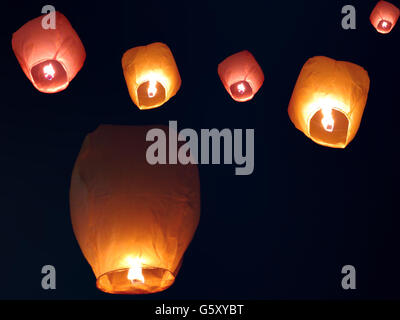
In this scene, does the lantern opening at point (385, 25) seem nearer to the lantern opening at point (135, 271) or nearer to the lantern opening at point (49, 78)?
the lantern opening at point (49, 78)

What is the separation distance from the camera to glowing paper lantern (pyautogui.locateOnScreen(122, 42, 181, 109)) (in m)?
2.87

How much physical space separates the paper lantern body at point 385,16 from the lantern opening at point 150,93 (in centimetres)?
190

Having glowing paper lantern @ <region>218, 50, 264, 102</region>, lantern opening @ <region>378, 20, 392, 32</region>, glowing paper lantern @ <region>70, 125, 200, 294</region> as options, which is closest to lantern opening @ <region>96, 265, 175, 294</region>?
glowing paper lantern @ <region>70, 125, 200, 294</region>

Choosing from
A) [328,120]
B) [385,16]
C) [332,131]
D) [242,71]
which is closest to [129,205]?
[328,120]

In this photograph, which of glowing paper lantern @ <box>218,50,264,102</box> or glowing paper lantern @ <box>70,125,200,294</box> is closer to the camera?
glowing paper lantern @ <box>70,125,200,294</box>

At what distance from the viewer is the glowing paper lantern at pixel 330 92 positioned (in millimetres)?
2352

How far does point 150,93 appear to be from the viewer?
290 cm

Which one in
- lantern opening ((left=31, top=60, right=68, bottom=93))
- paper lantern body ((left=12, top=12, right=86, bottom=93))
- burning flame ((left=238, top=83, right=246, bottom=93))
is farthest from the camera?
burning flame ((left=238, top=83, right=246, bottom=93))

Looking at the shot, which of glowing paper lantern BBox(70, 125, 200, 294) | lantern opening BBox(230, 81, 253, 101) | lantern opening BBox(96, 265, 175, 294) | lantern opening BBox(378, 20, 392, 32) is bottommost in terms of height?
lantern opening BBox(96, 265, 175, 294)

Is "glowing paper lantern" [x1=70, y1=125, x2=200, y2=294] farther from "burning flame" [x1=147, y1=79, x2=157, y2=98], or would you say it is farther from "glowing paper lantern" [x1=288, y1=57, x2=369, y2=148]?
"burning flame" [x1=147, y1=79, x2=157, y2=98]

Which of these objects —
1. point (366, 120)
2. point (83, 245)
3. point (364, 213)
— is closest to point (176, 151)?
point (83, 245)

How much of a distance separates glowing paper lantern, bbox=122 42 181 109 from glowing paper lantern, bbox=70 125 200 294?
79 centimetres

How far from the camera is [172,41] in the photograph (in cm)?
399

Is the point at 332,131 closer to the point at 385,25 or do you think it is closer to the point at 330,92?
the point at 330,92
